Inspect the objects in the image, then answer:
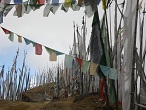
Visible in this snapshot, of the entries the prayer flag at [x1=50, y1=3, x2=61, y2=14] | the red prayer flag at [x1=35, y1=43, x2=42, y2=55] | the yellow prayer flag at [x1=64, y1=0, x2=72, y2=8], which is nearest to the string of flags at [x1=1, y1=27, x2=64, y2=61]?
the red prayer flag at [x1=35, y1=43, x2=42, y2=55]

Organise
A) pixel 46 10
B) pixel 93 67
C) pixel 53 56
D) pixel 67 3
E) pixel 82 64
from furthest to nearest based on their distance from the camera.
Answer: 1. pixel 46 10
2. pixel 67 3
3. pixel 53 56
4. pixel 82 64
5. pixel 93 67

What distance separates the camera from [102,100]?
707 cm

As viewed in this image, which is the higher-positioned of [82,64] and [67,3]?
[67,3]

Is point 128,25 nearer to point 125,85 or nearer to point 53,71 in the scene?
point 125,85

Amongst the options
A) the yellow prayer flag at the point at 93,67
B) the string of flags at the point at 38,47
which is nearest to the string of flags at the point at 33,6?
the string of flags at the point at 38,47

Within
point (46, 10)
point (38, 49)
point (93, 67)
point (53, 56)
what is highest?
point (46, 10)

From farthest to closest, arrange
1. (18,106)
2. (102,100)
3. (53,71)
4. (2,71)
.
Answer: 1. (53,71)
2. (2,71)
3. (18,106)
4. (102,100)

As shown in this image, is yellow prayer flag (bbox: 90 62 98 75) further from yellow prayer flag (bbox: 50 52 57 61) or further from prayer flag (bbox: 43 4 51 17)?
prayer flag (bbox: 43 4 51 17)

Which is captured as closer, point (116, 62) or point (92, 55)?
point (92, 55)

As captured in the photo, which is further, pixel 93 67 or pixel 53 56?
pixel 53 56

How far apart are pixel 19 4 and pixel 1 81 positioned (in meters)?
11.9

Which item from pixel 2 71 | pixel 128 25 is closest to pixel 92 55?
pixel 128 25

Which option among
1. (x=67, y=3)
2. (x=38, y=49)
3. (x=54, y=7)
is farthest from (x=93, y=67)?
(x=54, y=7)

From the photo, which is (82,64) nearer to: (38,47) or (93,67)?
(93,67)
